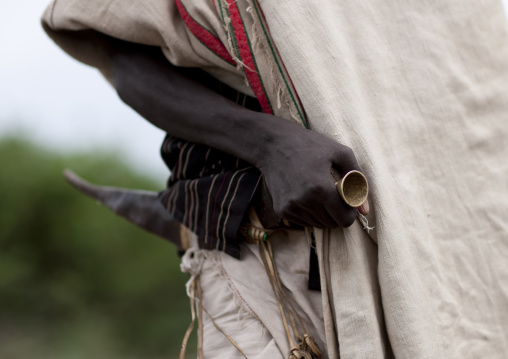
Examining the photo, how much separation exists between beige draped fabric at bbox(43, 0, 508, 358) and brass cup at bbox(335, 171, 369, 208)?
0.07 metres

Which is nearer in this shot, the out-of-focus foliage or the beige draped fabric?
the beige draped fabric

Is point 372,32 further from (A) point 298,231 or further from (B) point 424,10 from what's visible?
(A) point 298,231

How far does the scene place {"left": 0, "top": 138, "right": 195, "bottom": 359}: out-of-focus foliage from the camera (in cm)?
656

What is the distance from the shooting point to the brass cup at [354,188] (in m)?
1.12

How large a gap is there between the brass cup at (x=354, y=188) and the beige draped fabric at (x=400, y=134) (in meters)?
0.07

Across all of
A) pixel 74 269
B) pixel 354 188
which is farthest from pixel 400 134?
pixel 74 269

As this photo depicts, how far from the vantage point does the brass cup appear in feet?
3.67

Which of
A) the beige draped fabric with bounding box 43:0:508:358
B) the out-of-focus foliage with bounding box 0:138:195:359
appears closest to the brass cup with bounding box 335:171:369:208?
the beige draped fabric with bounding box 43:0:508:358

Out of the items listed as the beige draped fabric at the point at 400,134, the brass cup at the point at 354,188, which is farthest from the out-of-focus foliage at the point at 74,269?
the brass cup at the point at 354,188

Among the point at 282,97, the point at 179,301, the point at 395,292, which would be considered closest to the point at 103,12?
the point at 282,97

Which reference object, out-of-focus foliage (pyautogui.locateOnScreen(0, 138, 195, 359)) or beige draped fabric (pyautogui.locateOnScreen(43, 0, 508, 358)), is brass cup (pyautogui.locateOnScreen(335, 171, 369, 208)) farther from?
out-of-focus foliage (pyautogui.locateOnScreen(0, 138, 195, 359))

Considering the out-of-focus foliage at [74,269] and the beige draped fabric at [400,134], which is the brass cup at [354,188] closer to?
the beige draped fabric at [400,134]

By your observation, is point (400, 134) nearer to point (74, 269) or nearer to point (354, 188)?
point (354, 188)

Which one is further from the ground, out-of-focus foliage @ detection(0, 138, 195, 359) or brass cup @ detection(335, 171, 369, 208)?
brass cup @ detection(335, 171, 369, 208)
